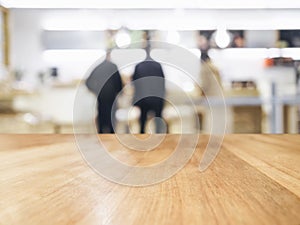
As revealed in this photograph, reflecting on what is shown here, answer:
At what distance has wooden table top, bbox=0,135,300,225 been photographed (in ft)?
0.57

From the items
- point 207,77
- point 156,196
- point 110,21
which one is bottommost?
point 156,196

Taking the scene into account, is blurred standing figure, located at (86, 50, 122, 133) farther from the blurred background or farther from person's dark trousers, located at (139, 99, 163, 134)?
the blurred background

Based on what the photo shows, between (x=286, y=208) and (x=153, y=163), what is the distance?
7.1 inches

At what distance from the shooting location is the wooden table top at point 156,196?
175 millimetres

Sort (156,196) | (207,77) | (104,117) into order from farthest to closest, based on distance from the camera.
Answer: (104,117)
(207,77)
(156,196)

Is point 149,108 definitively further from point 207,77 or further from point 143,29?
point 143,29
